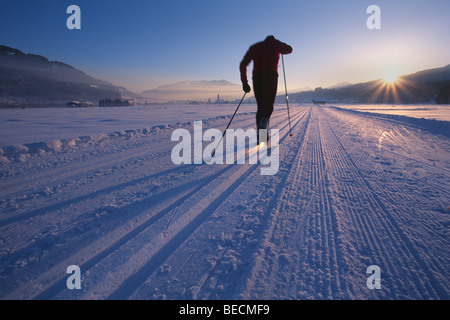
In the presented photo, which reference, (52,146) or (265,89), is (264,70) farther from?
(52,146)

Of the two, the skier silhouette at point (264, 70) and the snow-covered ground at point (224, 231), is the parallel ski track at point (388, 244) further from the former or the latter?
the skier silhouette at point (264, 70)

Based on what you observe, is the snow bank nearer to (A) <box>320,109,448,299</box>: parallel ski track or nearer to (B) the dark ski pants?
(B) the dark ski pants

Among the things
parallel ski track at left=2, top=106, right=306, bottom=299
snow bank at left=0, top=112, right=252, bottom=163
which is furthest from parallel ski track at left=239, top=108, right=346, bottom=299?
snow bank at left=0, top=112, right=252, bottom=163

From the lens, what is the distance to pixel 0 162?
2859 millimetres

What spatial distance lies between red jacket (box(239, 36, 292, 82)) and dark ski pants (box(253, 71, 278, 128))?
113 millimetres

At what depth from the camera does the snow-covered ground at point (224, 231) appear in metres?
0.99

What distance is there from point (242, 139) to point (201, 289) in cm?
396

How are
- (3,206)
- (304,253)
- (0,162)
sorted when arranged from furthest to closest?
(0,162), (3,206), (304,253)

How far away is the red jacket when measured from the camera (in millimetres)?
3869

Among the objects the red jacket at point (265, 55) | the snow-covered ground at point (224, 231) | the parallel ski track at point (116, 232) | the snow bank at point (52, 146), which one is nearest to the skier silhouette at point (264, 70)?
the red jacket at point (265, 55)

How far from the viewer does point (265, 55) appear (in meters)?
3.88

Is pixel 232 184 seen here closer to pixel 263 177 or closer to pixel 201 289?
pixel 263 177

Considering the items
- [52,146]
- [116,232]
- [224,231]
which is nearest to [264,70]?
[224,231]
